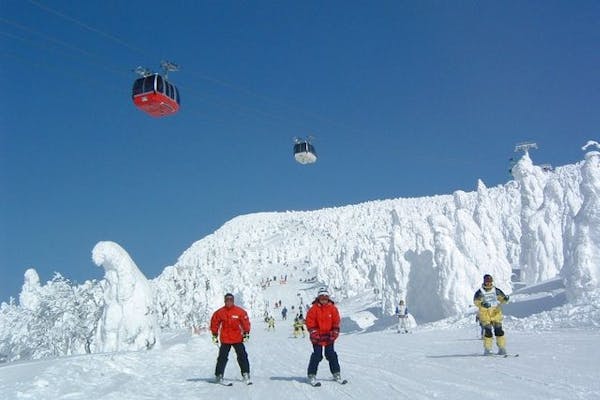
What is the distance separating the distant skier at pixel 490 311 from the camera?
11.5 meters

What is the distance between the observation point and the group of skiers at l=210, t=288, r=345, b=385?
946cm

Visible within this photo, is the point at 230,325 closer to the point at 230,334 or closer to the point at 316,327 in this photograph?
the point at 230,334

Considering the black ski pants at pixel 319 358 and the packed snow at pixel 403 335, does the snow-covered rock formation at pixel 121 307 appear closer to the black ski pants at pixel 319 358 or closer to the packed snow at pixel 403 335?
the packed snow at pixel 403 335

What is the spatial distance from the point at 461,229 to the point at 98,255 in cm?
2677

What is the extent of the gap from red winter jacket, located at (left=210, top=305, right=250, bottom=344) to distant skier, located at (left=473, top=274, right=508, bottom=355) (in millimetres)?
4896

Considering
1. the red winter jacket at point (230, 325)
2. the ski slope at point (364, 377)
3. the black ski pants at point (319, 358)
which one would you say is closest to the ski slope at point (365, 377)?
the ski slope at point (364, 377)

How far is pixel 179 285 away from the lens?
292ft

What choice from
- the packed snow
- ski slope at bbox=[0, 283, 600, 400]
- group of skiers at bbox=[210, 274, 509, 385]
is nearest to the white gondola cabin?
the packed snow

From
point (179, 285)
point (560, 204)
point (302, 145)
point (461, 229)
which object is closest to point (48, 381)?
point (302, 145)

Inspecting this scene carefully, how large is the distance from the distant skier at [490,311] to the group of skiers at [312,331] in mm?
3658

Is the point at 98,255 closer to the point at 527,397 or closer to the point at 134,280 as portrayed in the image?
the point at 134,280

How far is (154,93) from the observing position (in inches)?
790

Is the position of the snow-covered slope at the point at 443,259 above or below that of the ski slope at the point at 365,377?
above

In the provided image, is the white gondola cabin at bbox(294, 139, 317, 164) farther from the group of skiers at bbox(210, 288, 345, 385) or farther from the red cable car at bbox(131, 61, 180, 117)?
the group of skiers at bbox(210, 288, 345, 385)
